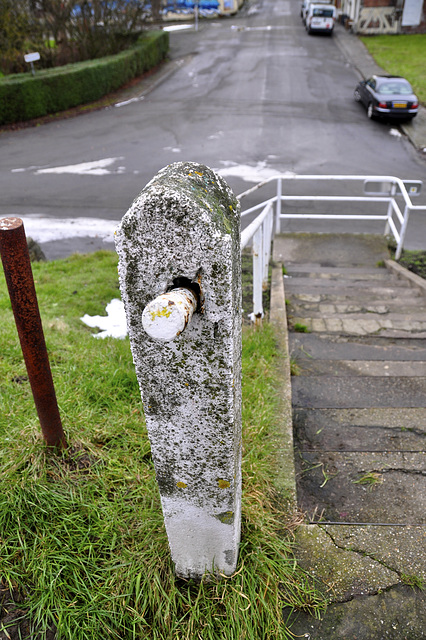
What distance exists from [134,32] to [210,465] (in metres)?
24.8

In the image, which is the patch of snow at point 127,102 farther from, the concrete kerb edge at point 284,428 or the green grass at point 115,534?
the green grass at point 115,534

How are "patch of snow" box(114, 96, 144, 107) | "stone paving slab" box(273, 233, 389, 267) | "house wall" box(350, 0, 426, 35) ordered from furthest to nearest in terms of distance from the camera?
"house wall" box(350, 0, 426, 35)
"patch of snow" box(114, 96, 144, 107)
"stone paving slab" box(273, 233, 389, 267)

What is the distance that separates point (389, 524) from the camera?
2533mm

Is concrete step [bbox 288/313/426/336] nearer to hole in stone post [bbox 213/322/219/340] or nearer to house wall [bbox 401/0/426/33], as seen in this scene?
hole in stone post [bbox 213/322/219/340]

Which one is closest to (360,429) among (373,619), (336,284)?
(373,619)

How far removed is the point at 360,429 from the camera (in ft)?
11.2

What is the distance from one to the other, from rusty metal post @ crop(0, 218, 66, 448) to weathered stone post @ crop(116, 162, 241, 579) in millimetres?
929

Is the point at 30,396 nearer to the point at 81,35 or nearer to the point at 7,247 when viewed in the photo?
the point at 7,247

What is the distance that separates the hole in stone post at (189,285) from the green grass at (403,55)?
1914cm

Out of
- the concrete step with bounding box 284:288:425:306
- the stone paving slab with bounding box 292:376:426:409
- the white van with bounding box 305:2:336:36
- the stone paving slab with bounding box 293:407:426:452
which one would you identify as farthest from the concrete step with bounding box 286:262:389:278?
the white van with bounding box 305:2:336:36

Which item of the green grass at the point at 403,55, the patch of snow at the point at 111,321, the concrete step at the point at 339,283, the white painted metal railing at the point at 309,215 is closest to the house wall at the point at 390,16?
the green grass at the point at 403,55

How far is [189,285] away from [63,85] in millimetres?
18839

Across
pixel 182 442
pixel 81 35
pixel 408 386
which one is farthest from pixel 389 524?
pixel 81 35

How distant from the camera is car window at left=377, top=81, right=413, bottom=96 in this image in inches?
632
